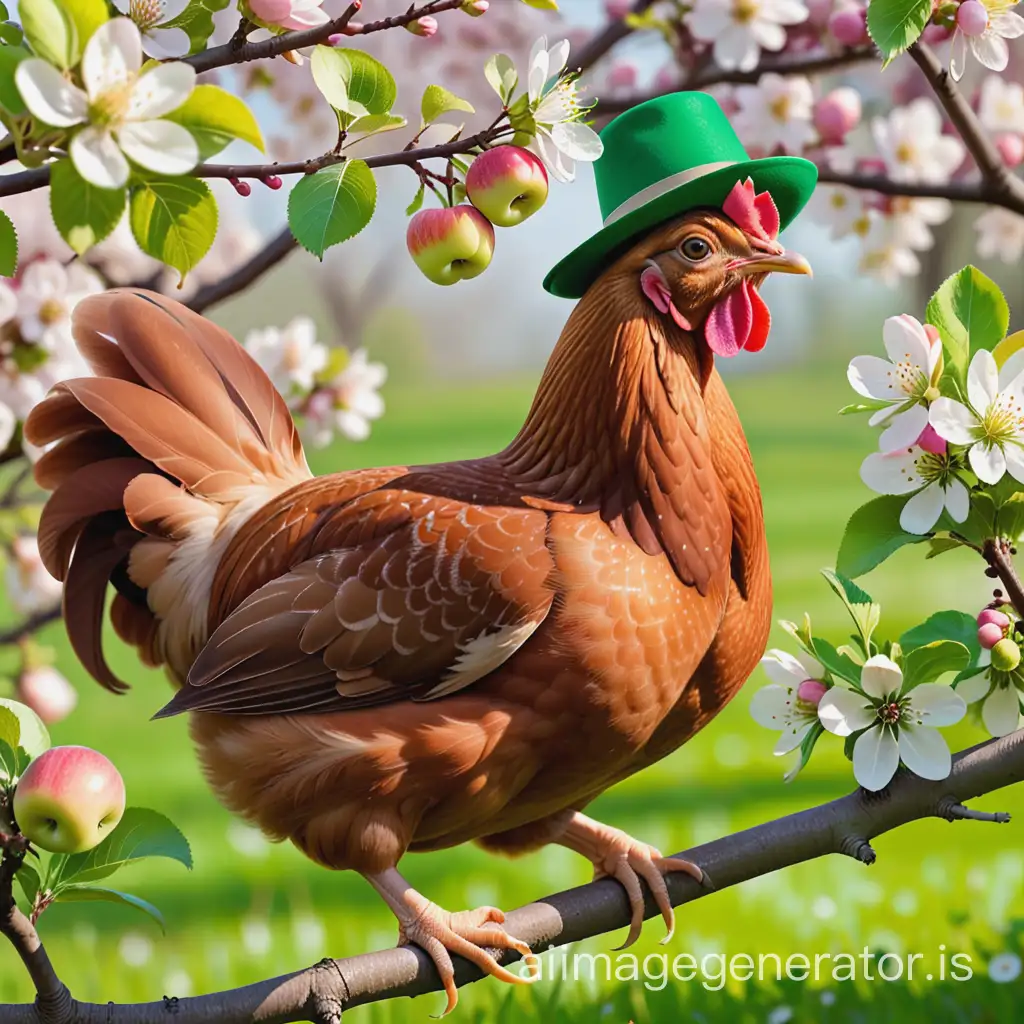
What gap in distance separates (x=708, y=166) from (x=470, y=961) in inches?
34.2

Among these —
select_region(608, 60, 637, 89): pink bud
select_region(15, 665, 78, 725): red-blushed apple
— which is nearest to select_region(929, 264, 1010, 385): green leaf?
select_region(15, 665, 78, 725): red-blushed apple

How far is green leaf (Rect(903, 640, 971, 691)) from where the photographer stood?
1208 mm

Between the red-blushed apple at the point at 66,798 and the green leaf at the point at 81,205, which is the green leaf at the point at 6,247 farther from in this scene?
the red-blushed apple at the point at 66,798

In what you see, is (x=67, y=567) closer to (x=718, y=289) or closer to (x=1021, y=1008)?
(x=718, y=289)

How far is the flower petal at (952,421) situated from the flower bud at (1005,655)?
0.70ft

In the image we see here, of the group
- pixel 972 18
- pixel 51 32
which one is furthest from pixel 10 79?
pixel 972 18

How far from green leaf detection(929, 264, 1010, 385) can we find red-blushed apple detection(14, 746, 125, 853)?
0.87m

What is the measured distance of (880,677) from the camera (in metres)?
1.22

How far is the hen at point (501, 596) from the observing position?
132 centimetres

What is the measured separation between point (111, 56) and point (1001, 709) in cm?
106

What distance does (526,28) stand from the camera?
345 cm

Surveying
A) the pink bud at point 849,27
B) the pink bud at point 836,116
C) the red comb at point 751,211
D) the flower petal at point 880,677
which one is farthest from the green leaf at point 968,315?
the pink bud at point 836,116

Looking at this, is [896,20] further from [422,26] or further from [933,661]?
[933,661]

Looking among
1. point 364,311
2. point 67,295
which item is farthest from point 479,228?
point 364,311
